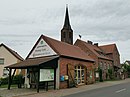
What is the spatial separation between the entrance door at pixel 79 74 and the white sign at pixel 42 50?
4874 mm

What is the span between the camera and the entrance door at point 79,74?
27.6 metres

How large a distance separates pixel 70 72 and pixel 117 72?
33247mm

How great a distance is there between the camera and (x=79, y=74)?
2833 cm

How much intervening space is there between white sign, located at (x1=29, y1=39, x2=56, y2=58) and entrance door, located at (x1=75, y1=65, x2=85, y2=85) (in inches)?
192

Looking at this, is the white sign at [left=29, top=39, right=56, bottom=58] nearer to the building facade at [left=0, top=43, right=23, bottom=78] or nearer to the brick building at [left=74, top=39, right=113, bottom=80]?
the building facade at [left=0, top=43, right=23, bottom=78]

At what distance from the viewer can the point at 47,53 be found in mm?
25094

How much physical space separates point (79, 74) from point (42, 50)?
628 cm

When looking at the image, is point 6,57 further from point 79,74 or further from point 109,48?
point 109,48

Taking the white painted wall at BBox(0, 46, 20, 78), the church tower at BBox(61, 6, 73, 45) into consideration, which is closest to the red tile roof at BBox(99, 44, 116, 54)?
the church tower at BBox(61, 6, 73, 45)

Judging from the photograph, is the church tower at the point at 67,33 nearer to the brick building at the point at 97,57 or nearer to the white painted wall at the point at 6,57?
the brick building at the point at 97,57

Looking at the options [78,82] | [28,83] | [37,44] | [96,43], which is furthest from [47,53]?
[96,43]

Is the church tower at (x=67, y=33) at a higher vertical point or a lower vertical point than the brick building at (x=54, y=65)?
higher

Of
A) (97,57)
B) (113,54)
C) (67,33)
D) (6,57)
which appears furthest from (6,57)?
(113,54)

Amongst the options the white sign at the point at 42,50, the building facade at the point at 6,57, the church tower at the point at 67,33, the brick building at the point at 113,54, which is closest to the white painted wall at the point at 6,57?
the building facade at the point at 6,57
